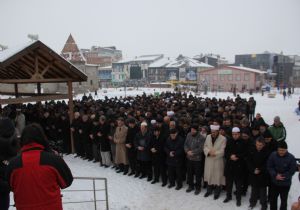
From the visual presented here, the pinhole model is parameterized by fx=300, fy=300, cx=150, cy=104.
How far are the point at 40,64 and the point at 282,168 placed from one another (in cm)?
958

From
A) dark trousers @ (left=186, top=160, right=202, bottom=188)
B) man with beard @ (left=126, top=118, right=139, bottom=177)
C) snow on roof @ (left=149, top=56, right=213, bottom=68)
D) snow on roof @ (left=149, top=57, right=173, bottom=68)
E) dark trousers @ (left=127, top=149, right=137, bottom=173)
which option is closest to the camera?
dark trousers @ (left=186, top=160, right=202, bottom=188)

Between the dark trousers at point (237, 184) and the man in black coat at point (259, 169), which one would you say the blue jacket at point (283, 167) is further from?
the dark trousers at point (237, 184)

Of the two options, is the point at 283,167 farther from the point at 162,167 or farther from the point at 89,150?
the point at 89,150

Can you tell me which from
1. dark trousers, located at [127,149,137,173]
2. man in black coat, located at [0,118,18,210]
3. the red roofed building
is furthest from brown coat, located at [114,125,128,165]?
the red roofed building

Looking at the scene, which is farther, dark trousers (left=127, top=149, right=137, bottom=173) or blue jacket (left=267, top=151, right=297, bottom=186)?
dark trousers (left=127, top=149, right=137, bottom=173)

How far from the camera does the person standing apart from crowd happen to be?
5852 mm

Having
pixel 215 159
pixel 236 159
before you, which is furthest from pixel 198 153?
→ pixel 236 159

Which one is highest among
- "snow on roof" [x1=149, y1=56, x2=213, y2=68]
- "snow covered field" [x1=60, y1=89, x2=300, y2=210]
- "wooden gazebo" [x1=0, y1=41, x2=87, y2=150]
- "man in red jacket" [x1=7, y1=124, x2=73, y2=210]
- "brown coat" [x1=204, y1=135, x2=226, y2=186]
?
"snow on roof" [x1=149, y1=56, x2=213, y2=68]

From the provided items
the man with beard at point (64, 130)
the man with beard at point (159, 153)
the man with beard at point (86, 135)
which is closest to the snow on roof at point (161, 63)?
the man with beard at point (64, 130)

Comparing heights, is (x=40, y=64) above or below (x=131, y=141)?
above

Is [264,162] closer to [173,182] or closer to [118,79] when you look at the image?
[173,182]

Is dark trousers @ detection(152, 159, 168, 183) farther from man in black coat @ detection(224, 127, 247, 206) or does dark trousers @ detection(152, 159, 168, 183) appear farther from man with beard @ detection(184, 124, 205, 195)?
man in black coat @ detection(224, 127, 247, 206)

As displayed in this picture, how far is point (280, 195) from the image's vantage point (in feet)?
20.2

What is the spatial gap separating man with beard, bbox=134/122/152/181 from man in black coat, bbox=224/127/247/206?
8.01ft
